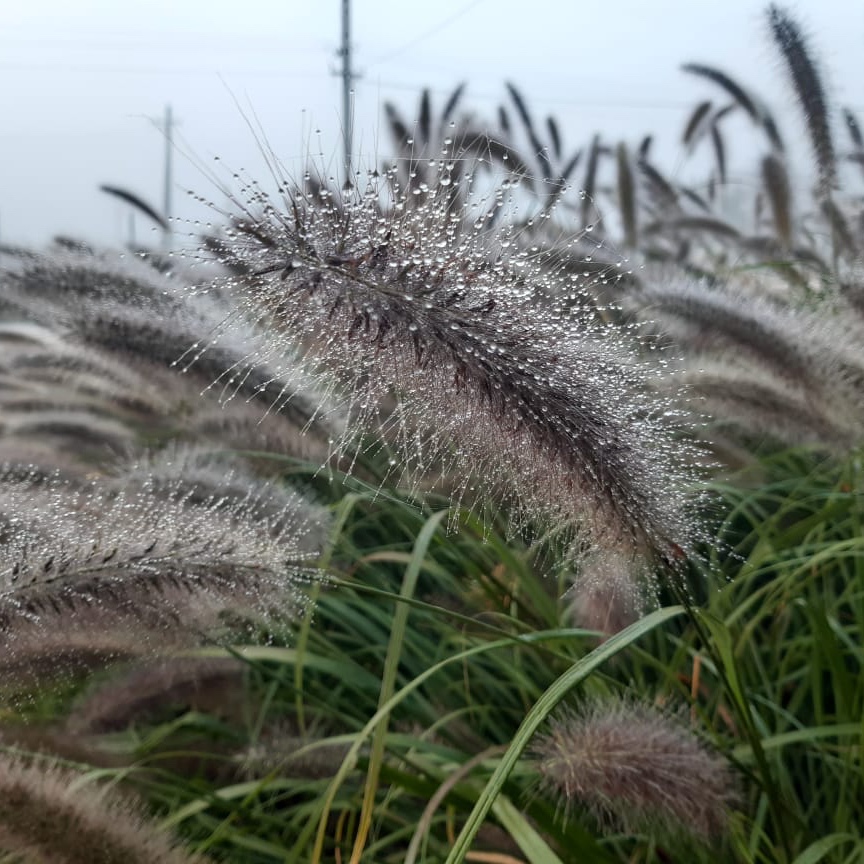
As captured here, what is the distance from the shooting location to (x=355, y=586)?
0.84m

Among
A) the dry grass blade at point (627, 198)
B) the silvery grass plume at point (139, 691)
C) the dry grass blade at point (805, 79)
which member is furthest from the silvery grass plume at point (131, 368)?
the dry grass blade at point (627, 198)

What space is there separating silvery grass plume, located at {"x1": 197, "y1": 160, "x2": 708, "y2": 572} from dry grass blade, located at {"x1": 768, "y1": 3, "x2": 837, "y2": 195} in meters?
0.99

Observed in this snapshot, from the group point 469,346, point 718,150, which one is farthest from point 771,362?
point 718,150

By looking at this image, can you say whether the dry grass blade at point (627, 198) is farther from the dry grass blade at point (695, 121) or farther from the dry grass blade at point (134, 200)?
the dry grass blade at point (134, 200)

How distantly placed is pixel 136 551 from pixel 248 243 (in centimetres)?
33

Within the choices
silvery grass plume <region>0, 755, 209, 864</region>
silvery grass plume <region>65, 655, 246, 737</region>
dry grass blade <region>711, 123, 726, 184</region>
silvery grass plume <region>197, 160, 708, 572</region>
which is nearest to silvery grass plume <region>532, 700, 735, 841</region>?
silvery grass plume <region>197, 160, 708, 572</region>

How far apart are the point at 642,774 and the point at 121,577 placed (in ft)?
1.65

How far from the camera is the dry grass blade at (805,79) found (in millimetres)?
1510

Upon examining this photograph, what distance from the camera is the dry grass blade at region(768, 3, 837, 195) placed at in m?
1.51

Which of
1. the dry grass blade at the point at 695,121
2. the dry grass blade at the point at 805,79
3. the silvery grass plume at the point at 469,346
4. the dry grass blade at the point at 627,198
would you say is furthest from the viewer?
the dry grass blade at the point at 695,121

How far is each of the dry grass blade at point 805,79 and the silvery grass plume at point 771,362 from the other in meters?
0.37

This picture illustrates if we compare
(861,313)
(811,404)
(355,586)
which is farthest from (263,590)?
(861,313)

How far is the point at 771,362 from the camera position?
1204 mm

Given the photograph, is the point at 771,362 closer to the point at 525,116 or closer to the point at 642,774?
the point at 642,774
